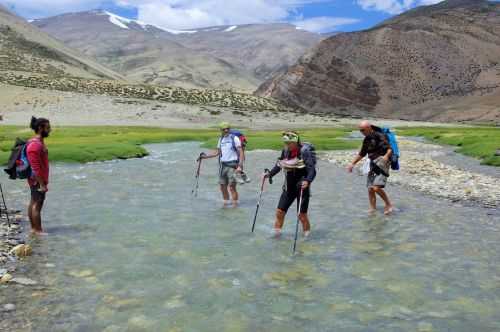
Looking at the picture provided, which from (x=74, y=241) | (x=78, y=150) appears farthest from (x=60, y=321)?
(x=78, y=150)

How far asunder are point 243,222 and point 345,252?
4393mm

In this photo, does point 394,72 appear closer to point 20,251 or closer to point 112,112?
point 112,112

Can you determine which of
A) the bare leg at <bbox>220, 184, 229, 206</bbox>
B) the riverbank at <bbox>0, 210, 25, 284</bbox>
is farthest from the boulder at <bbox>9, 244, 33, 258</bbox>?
the bare leg at <bbox>220, 184, 229, 206</bbox>

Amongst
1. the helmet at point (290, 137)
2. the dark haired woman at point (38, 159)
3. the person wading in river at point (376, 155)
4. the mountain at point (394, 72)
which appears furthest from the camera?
the mountain at point (394, 72)

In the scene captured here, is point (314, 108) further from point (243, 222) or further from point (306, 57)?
point (243, 222)

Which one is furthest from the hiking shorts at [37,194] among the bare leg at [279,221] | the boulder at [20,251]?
the bare leg at [279,221]

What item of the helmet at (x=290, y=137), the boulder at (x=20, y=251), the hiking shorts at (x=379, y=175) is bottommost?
the boulder at (x=20, y=251)

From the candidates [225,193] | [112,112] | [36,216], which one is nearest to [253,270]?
[36,216]

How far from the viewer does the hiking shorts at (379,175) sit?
16.4 metres

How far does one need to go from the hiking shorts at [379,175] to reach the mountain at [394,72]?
155844mm

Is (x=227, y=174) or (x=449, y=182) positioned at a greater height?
(x=227, y=174)

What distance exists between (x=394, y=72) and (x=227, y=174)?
180208mm

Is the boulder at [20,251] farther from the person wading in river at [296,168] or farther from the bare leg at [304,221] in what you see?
the bare leg at [304,221]

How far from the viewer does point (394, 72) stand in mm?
187500
